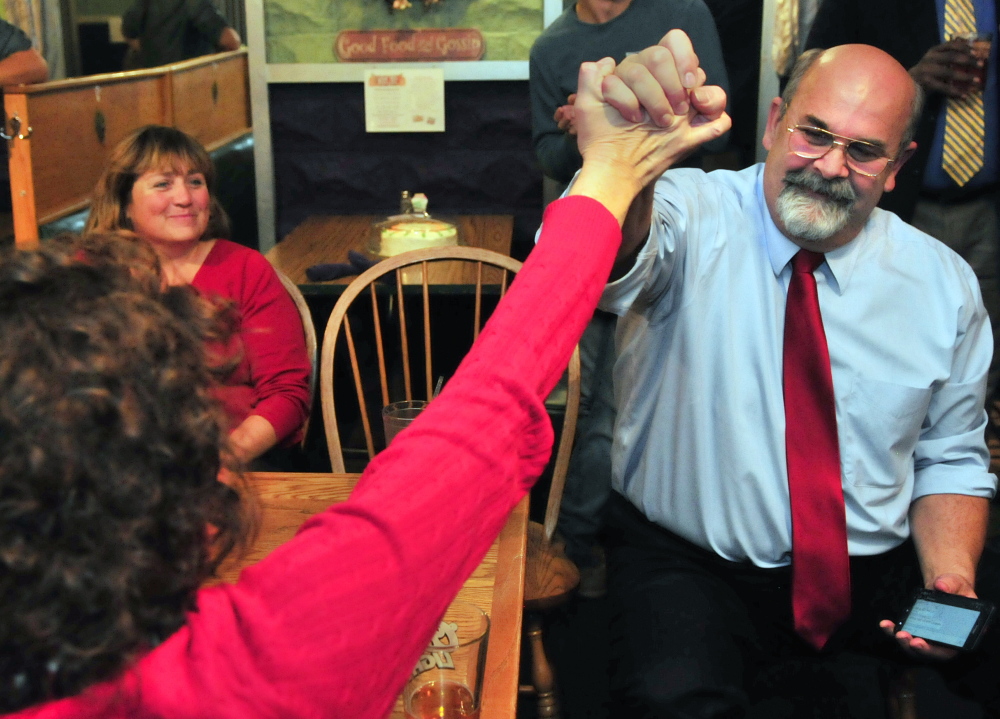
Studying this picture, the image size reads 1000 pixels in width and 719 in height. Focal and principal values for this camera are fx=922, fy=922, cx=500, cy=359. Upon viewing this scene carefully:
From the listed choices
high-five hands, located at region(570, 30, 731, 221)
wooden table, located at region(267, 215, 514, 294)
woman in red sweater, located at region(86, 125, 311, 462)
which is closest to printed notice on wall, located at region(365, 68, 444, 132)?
wooden table, located at region(267, 215, 514, 294)

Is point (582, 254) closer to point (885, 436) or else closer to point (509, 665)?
point (509, 665)

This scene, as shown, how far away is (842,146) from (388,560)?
1.29m

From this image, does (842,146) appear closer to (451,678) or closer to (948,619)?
(948,619)

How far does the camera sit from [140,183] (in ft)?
6.72

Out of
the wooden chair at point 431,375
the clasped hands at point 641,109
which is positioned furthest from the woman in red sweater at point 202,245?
the clasped hands at point 641,109

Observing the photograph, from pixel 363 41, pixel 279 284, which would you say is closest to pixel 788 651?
pixel 279 284

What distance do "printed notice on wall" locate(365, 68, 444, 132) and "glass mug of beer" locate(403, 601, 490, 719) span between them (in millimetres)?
2744

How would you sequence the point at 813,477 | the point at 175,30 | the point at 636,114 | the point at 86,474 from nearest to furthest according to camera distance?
the point at 86,474
the point at 636,114
the point at 813,477
the point at 175,30

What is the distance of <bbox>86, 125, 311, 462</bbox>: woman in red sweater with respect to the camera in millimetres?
1934

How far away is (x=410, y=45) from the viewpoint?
3.26 m

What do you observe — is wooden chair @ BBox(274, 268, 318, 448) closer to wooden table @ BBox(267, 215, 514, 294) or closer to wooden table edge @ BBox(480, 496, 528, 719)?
wooden table @ BBox(267, 215, 514, 294)

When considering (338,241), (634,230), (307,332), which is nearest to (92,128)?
(338,241)

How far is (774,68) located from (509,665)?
109 inches

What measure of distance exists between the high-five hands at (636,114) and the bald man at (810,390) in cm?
68
